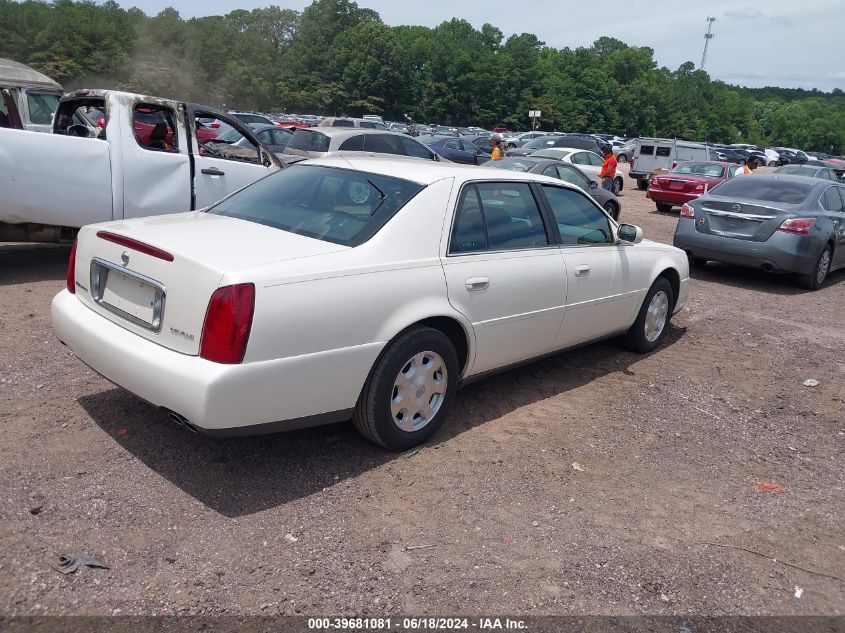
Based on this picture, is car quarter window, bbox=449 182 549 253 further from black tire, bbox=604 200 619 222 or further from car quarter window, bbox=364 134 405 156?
car quarter window, bbox=364 134 405 156

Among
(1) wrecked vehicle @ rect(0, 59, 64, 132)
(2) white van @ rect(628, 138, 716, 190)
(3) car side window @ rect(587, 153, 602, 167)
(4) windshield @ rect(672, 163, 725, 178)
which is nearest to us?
(1) wrecked vehicle @ rect(0, 59, 64, 132)

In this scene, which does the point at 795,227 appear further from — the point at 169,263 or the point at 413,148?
the point at 413,148

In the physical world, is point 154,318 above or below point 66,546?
above

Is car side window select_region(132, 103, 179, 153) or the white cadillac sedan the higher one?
car side window select_region(132, 103, 179, 153)

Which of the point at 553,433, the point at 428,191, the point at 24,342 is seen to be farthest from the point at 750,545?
the point at 24,342

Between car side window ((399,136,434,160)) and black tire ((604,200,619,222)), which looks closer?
black tire ((604,200,619,222))

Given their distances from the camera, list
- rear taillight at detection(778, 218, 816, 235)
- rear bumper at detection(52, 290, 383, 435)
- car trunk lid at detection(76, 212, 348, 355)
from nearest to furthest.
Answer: rear bumper at detection(52, 290, 383, 435), car trunk lid at detection(76, 212, 348, 355), rear taillight at detection(778, 218, 816, 235)

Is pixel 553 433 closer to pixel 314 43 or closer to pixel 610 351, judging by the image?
pixel 610 351

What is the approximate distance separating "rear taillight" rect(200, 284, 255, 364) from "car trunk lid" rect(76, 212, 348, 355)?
0.05 metres

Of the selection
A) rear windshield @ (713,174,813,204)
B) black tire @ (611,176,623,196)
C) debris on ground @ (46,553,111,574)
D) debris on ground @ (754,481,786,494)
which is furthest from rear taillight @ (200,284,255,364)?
black tire @ (611,176,623,196)

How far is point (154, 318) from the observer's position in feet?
11.7

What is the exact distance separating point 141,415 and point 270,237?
1.42 meters

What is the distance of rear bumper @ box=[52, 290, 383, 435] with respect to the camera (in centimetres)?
328

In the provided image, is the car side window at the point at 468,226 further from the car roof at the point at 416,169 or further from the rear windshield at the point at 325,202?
the rear windshield at the point at 325,202
